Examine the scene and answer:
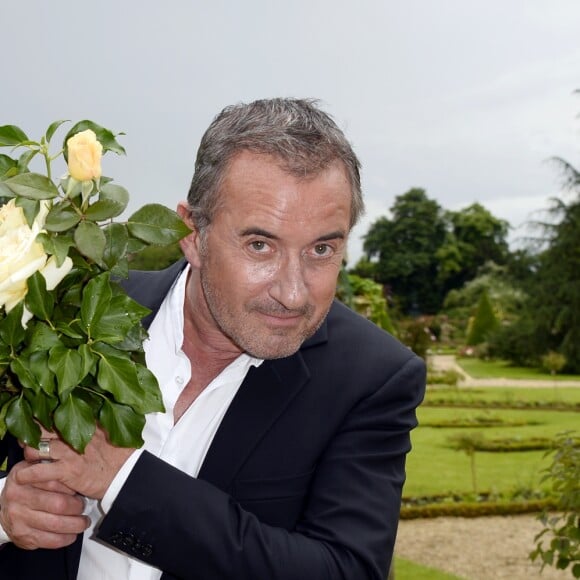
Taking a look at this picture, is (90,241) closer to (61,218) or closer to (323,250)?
(61,218)

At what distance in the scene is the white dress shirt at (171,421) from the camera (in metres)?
2.09

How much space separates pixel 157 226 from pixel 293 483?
2.37 ft

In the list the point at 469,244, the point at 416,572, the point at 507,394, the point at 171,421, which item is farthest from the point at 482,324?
the point at 171,421

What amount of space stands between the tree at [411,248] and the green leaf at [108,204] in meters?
60.8

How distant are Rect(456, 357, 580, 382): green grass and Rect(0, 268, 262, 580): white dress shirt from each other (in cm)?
2687

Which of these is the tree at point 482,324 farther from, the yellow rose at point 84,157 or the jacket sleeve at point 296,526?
the yellow rose at point 84,157

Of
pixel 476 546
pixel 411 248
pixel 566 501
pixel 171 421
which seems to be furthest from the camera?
pixel 411 248

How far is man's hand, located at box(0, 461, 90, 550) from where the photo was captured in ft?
5.92

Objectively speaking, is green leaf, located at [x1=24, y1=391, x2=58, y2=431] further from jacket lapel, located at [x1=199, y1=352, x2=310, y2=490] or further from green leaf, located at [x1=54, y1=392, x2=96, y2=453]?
jacket lapel, located at [x1=199, y1=352, x2=310, y2=490]

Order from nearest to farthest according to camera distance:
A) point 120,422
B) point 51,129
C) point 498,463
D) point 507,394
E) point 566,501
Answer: point 120,422
point 51,129
point 566,501
point 498,463
point 507,394

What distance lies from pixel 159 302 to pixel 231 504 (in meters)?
0.74

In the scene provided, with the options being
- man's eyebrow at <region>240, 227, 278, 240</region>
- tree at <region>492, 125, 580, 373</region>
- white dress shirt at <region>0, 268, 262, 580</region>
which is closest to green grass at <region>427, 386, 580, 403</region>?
tree at <region>492, 125, 580, 373</region>

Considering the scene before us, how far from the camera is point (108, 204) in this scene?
1688 millimetres

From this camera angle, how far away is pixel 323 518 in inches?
78.2
